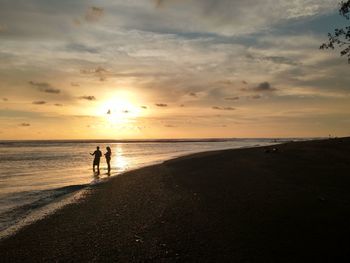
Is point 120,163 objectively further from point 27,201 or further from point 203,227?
point 203,227

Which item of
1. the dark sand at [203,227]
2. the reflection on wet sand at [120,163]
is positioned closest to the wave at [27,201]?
the dark sand at [203,227]

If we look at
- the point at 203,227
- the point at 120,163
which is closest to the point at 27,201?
the point at 203,227

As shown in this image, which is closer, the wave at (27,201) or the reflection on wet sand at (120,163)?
the wave at (27,201)

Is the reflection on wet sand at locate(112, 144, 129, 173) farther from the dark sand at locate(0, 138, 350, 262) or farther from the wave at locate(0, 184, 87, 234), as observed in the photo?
the dark sand at locate(0, 138, 350, 262)

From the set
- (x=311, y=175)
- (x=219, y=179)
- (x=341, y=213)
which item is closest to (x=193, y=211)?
(x=341, y=213)

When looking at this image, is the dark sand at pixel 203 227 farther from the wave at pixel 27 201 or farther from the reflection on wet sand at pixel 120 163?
the reflection on wet sand at pixel 120 163

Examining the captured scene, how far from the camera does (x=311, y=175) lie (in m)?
21.3

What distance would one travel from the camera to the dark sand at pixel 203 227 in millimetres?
9219

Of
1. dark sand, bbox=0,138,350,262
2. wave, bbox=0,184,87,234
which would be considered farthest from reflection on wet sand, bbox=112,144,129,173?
dark sand, bbox=0,138,350,262

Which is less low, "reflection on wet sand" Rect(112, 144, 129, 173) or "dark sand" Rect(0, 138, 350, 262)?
"reflection on wet sand" Rect(112, 144, 129, 173)

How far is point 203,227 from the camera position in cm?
1159

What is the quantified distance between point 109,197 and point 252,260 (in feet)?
36.7

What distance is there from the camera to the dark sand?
9.22 m

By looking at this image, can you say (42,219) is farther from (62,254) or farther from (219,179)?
(219,179)
